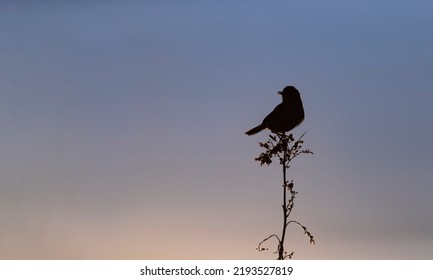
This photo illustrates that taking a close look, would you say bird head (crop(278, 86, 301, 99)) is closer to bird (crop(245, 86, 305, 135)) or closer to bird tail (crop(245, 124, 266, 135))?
bird (crop(245, 86, 305, 135))

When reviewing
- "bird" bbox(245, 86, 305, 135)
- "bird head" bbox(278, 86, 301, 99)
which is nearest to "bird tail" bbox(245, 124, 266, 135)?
"bird" bbox(245, 86, 305, 135)

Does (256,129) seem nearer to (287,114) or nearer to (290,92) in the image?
(287,114)

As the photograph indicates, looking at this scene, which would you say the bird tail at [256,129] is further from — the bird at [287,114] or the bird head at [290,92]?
the bird head at [290,92]

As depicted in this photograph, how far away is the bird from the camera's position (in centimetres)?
398

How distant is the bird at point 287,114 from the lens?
13.1 feet

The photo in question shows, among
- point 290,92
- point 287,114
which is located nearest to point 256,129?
point 287,114

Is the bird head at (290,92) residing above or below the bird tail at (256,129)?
above

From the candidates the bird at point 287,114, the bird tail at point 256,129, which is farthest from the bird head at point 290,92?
the bird tail at point 256,129

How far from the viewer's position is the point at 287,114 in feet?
13.1
